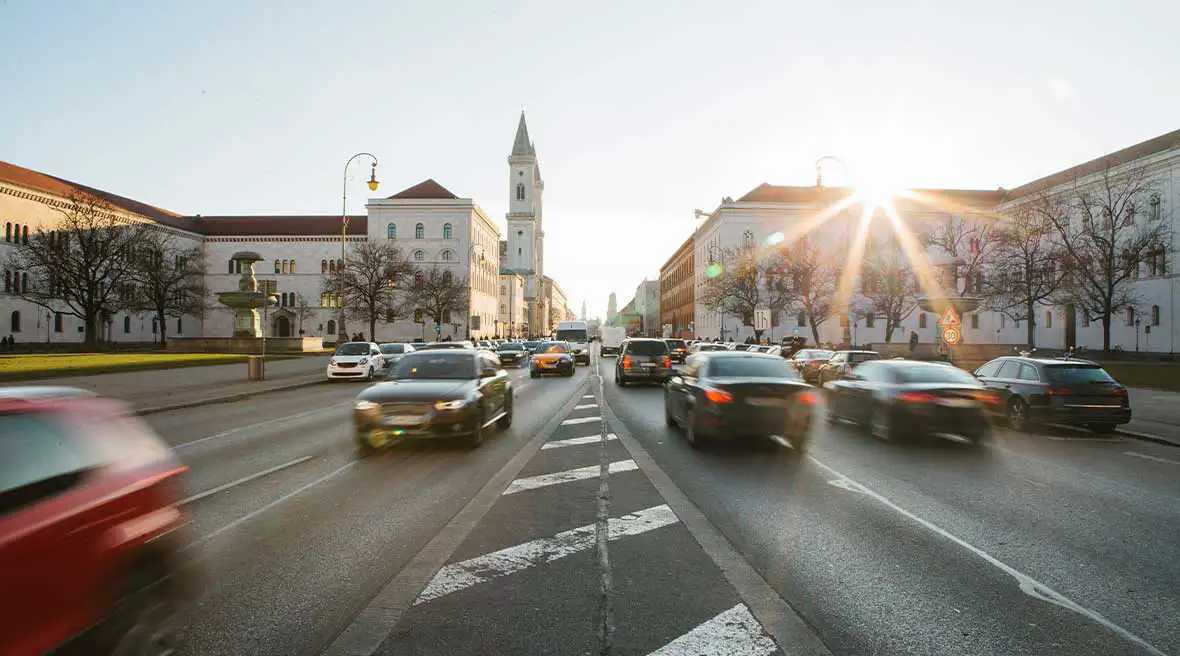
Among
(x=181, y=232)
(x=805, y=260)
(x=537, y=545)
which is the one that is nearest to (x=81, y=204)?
(x=181, y=232)

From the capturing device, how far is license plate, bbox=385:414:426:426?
10141mm

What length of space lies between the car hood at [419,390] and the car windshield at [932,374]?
722cm

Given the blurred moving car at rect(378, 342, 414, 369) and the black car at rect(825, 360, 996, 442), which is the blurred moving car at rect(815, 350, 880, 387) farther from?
the blurred moving car at rect(378, 342, 414, 369)

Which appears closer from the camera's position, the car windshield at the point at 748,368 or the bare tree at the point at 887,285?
the car windshield at the point at 748,368

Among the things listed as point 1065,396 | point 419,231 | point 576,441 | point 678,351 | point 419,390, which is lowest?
point 576,441

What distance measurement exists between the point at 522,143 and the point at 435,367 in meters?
122

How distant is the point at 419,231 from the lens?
9762cm

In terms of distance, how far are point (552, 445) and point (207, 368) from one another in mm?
26027

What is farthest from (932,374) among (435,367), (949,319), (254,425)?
(254,425)

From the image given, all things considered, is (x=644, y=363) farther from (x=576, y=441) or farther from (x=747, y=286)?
(x=747, y=286)

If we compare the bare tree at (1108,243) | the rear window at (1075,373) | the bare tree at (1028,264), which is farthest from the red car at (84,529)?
the bare tree at (1028,264)

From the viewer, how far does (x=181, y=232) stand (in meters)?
92.4

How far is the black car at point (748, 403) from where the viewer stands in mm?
10305

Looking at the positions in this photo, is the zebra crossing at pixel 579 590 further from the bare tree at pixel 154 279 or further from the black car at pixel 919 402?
the bare tree at pixel 154 279
